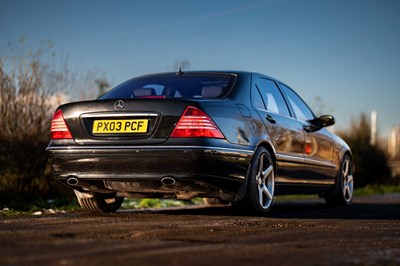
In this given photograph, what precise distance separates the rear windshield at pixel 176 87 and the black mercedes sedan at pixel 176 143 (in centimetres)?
1

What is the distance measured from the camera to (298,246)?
14.0 ft

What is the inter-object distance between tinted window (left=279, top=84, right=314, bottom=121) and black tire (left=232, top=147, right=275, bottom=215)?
1.43 meters

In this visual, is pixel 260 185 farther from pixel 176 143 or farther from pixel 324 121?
pixel 324 121

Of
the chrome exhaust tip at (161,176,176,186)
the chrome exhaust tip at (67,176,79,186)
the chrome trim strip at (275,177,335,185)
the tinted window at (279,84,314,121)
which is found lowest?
the chrome trim strip at (275,177,335,185)

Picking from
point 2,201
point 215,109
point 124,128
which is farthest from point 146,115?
point 2,201

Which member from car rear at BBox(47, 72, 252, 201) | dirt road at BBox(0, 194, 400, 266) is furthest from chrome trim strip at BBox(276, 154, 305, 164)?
dirt road at BBox(0, 194, 400, 266)

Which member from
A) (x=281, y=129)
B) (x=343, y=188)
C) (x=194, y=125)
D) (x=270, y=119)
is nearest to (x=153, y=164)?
(x=194, y=125)

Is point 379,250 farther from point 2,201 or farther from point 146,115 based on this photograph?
point 2,201

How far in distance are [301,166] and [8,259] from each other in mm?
4798

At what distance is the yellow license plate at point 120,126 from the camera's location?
598 centimetres

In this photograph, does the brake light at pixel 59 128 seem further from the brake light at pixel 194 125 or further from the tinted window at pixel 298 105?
the tinted window at pixel 298 105

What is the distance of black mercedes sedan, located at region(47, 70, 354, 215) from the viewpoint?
5.86 metres

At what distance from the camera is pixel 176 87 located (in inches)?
275

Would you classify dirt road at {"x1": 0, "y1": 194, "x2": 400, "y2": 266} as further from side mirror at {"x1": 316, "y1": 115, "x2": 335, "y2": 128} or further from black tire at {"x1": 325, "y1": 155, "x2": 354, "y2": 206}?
black tire at {"x1": 325, "y1": 155, "x2": 354, "y2": 206}
